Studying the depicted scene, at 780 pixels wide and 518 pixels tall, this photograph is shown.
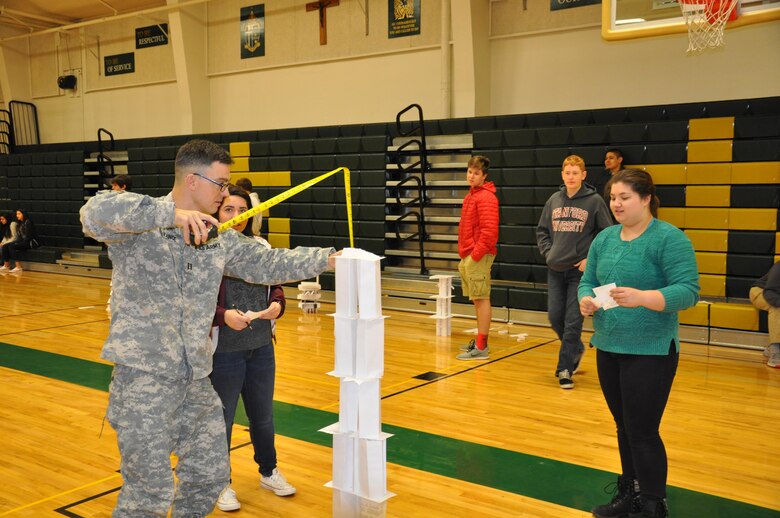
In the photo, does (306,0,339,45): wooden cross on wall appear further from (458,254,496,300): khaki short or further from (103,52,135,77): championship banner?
(458,254,496,300): khaki short

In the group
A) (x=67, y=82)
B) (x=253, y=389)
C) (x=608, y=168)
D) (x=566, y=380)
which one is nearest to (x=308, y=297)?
(x=608, y=168)

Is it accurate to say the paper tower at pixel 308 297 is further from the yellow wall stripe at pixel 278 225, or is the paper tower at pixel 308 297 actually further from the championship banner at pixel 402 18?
the championship banner at pixel 402 18

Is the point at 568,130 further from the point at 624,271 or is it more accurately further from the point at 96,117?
the point at 96,117

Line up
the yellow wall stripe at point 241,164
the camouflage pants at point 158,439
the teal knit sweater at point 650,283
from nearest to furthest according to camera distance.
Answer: the camouflage pants at point 158,439 < the teal knit sweater at point 650,283 < the yellow wall stripe at point 241,164

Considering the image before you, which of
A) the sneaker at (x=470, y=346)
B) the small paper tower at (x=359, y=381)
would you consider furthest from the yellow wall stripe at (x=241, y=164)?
the small paper tower at (x=359, y=381)

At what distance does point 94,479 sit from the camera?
12.7 feet

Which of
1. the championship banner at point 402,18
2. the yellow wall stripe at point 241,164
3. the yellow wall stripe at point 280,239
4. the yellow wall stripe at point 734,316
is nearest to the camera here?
the yellow wall stripe at point 734,316

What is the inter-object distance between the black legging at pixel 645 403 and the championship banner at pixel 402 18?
8.91 meters

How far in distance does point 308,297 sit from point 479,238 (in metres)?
3.61

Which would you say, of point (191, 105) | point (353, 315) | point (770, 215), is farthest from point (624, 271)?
point (191, 105)

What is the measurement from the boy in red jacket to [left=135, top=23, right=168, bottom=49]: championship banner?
33.8 ft

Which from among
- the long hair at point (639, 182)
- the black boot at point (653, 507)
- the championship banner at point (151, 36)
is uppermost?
the championship banner at point (151, 36)

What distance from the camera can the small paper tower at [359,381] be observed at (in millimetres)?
2826

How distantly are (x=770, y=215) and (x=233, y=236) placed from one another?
21.5 ft
